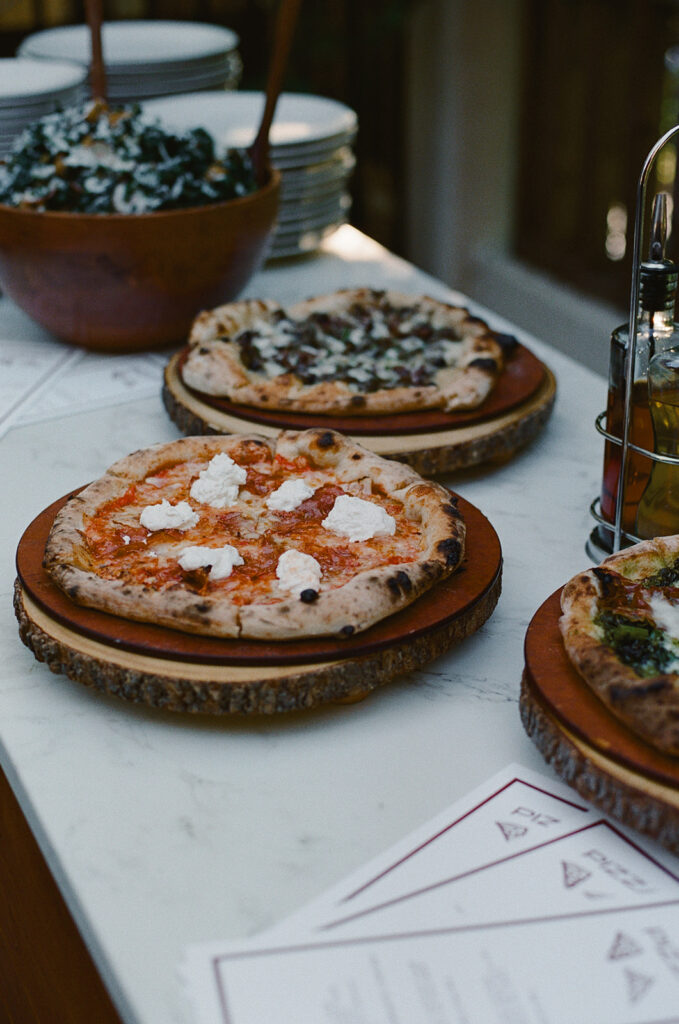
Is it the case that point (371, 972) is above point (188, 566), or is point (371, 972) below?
below

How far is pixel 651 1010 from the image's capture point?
0.99 metres

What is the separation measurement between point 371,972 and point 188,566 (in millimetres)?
602

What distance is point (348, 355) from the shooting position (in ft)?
7.38

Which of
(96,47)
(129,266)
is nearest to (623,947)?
(129,266)

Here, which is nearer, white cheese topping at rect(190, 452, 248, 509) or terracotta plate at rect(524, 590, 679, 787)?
terracotta plate at rect(524, 590, 679, 787)

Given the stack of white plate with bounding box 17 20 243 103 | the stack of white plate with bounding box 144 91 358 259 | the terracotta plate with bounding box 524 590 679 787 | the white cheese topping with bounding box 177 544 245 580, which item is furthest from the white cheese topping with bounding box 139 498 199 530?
the stack of white plate with bounding box 17 20 243 103

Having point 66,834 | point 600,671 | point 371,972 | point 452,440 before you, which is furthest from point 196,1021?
point 452,440

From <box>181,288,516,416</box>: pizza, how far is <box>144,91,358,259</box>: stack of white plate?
2.34 ft

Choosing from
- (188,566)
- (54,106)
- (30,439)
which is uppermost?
(54,106)

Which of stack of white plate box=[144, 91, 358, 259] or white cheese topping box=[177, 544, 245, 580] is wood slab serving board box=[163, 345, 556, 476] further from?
stack of white plate box=[144, 91, 358, 259]

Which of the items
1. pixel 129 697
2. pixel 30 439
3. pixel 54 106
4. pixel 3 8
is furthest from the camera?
pixel 3 8

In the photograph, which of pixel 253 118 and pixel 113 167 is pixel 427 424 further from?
pixel 253 118

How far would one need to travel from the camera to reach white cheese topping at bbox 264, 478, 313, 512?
166cm

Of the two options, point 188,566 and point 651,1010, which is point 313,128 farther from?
point 651,1010
